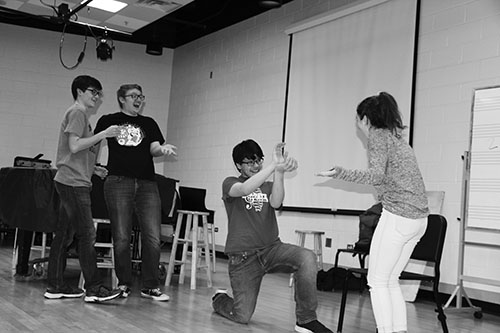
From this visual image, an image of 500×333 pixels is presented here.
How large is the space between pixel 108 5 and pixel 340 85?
313cm

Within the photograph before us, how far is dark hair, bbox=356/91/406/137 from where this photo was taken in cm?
266

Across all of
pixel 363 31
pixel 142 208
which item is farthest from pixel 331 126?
pixel 142 208

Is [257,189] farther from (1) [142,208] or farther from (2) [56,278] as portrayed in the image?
(2) [56,278]

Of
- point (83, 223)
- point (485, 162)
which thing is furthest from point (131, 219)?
point (485, 162)

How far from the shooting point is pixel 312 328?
3.07 m

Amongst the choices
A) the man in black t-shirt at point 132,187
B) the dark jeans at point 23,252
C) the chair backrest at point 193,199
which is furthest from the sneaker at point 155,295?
the chair backrest at point 193,199

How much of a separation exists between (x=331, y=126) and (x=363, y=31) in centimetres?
107

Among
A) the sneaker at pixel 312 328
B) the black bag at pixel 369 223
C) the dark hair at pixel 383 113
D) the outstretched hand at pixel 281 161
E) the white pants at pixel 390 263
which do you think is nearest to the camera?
the white pants at pixel 390 263

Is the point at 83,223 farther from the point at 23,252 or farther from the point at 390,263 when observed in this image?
the point at 390,263

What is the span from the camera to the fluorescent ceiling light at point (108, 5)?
23.3 feet

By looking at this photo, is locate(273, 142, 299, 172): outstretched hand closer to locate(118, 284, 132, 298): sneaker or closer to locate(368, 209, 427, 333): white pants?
locate(368, 209, 427, 333): white pants

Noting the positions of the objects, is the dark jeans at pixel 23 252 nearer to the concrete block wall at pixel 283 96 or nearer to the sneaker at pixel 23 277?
the sneaker at pixel 23 277

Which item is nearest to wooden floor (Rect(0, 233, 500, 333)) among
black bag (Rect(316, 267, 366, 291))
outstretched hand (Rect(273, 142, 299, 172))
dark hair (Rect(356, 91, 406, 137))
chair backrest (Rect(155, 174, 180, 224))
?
black bag (Rect(316, 267, 366, 291))

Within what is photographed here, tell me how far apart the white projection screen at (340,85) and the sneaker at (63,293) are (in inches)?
122
